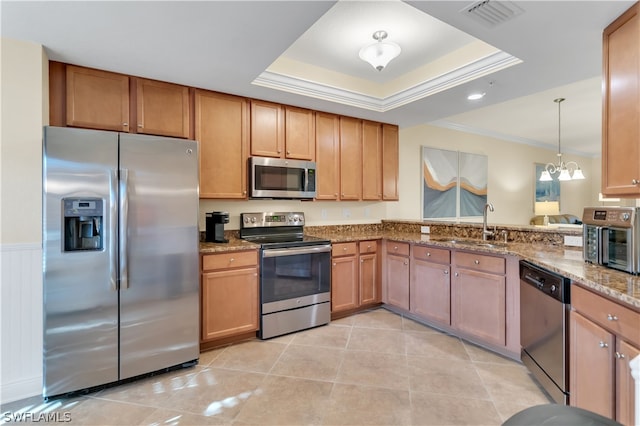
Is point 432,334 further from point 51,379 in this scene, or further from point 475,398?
point 51,379

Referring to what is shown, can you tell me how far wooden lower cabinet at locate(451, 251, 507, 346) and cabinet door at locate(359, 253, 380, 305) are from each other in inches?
37.4

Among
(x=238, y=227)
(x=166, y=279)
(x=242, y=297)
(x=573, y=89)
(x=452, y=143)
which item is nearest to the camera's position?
(x=166, y=279)

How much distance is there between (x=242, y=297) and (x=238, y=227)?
2.69 ft

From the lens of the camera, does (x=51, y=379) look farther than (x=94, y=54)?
No

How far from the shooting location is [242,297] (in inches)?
111

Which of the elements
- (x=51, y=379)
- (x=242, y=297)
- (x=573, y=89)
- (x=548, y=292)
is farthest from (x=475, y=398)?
(x=573, y=89)

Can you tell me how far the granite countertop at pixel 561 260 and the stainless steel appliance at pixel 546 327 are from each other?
0.29 ft

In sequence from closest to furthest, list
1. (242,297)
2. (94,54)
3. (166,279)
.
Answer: (94,54) < (166,279) < (242,297)

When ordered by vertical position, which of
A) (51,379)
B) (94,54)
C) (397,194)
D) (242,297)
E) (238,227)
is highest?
(94,54)

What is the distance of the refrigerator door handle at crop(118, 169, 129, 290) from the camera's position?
7.07 feet

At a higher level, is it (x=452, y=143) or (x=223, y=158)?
(x=452, y=143)

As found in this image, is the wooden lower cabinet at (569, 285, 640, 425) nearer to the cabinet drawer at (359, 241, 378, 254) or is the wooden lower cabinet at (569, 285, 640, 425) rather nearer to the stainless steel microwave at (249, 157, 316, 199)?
the cabinet drawer at (359, 241, 378, 254)

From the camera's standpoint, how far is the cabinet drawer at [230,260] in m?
2.65

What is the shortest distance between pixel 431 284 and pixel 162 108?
9.66 ft
